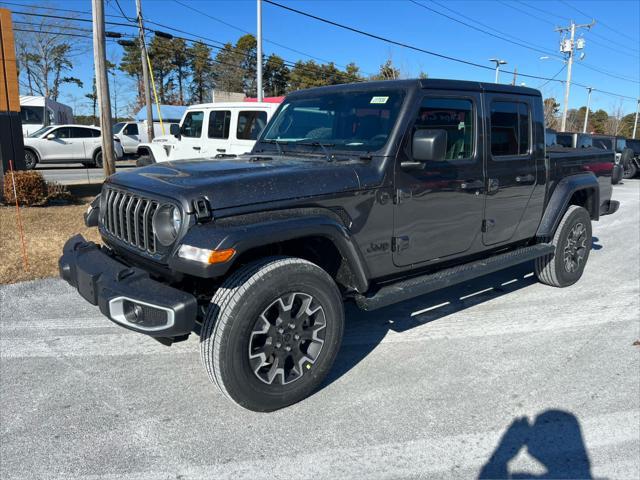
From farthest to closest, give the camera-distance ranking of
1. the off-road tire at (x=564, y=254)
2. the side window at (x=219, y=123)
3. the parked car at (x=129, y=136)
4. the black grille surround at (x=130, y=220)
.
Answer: the parked car at (x=129, y=136)
the side window at (x=219, y=123)
the off-road tire at (x=564, y=254)
the black grille surround at (x=130, y=220)

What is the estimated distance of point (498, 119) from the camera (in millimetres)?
4371

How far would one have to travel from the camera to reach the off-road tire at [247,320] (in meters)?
2.76

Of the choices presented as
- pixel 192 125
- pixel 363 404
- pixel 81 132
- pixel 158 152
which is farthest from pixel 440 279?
pixel 81 132

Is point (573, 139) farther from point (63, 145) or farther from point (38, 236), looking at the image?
point (63, 145)

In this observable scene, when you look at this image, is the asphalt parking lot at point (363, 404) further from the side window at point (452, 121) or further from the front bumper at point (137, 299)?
the side window at point (452, 121)

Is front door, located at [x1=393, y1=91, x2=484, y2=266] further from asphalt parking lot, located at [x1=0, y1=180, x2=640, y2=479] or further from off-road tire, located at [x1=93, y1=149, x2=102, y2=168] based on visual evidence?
off-road tire, located at [x1=93, y1=149, x2=102, y2=168]

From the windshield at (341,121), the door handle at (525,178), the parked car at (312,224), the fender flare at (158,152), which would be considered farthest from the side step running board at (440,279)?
the fender flare at (158,152)

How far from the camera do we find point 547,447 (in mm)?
2766

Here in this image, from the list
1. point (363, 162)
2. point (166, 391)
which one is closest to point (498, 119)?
point (363, 162)

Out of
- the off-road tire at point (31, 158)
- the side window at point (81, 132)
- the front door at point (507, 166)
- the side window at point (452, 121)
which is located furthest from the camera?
the side window at point (81, 132)

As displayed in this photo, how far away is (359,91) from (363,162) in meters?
0.76

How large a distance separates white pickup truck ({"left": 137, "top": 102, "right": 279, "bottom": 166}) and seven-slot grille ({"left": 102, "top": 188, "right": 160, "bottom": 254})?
6.86 metres

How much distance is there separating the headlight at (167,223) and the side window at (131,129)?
23553 mm

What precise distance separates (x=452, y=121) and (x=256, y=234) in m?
2.09
